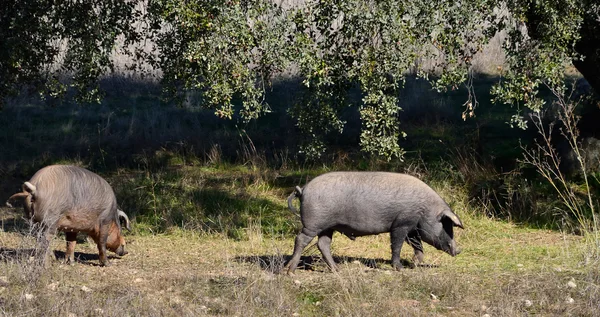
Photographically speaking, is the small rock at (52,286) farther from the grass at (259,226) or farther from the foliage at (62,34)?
the foliage at (62,34)

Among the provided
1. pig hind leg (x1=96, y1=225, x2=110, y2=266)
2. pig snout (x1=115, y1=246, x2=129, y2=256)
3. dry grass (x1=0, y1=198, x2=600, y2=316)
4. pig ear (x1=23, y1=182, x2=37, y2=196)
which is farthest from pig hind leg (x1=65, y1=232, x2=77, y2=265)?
pig ear (x1=23, y1=182, x2=37, y2=196)

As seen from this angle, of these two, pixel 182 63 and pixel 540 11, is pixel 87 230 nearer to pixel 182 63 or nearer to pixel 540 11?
pixel 182 63

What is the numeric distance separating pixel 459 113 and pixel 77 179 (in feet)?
39.5

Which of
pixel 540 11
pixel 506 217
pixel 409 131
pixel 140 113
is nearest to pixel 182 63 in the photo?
pixel 540 11

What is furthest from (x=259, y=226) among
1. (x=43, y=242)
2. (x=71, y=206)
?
(x=43, y=242)

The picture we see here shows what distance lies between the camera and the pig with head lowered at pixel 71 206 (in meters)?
9.50

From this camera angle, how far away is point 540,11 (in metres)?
10.5

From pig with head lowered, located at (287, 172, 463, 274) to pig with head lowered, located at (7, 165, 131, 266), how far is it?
7.66ft

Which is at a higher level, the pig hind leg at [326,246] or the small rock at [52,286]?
the pig hind leg at [326,246]

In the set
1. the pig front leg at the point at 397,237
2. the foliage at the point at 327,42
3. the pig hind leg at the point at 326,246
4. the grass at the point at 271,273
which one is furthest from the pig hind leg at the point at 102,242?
the pig front leg at the point at 397,237

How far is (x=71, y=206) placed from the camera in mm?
9750

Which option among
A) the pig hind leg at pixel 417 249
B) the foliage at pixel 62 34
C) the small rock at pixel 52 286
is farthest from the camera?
the foliage at pixel 62 34

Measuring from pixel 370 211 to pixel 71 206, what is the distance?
11.5 feet

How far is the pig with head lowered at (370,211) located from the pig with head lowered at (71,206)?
7.66 feet
